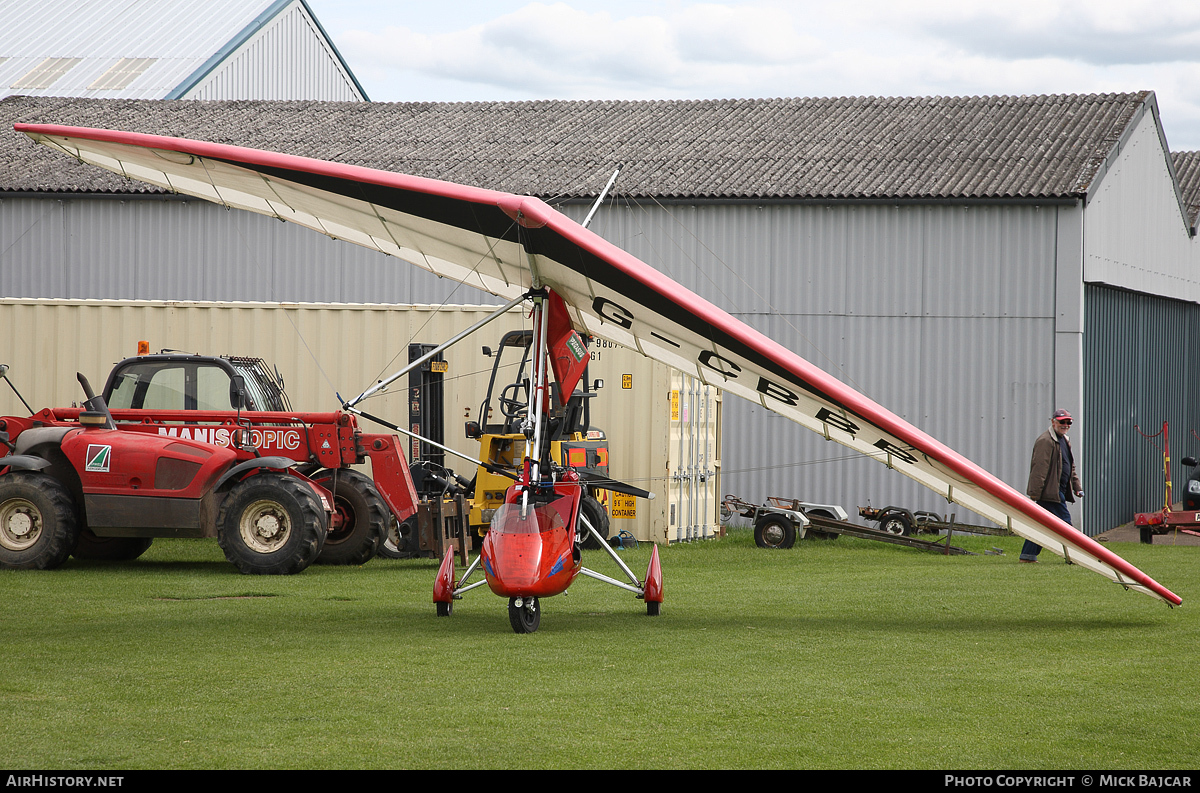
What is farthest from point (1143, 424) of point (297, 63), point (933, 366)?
point (297, 63)

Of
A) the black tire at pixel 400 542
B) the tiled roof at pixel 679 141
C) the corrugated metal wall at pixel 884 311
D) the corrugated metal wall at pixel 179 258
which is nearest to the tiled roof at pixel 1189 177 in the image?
the tiled roof at pixel 679 141

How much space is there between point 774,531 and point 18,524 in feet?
30.1

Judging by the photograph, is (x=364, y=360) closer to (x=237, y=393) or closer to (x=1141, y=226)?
(x=237, y=393)

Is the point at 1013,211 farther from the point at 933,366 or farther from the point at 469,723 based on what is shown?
the point at 469,723

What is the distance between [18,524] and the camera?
13227 millimetres

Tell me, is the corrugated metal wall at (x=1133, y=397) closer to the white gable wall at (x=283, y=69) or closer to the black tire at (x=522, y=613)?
the black tire at (x=522, y=613)

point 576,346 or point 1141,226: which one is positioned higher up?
point 1141,226

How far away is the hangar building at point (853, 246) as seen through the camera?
1973 cm

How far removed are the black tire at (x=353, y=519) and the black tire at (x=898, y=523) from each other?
753 cm

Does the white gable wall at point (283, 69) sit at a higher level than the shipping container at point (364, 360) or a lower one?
higher

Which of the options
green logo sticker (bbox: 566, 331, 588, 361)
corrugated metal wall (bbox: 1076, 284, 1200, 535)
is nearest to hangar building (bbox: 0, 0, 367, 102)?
corrugated metal wall (bbox: 1076, 284, 1200, 535)

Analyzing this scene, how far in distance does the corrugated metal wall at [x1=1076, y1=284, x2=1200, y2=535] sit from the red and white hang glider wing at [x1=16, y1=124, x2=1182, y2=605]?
1107 cm

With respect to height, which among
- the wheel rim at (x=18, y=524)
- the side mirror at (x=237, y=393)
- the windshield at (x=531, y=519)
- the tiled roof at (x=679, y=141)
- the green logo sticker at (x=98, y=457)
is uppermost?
Answer: the tiled roof at (x=679, y=141)

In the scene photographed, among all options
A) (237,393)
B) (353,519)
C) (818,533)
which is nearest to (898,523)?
(818,533)
